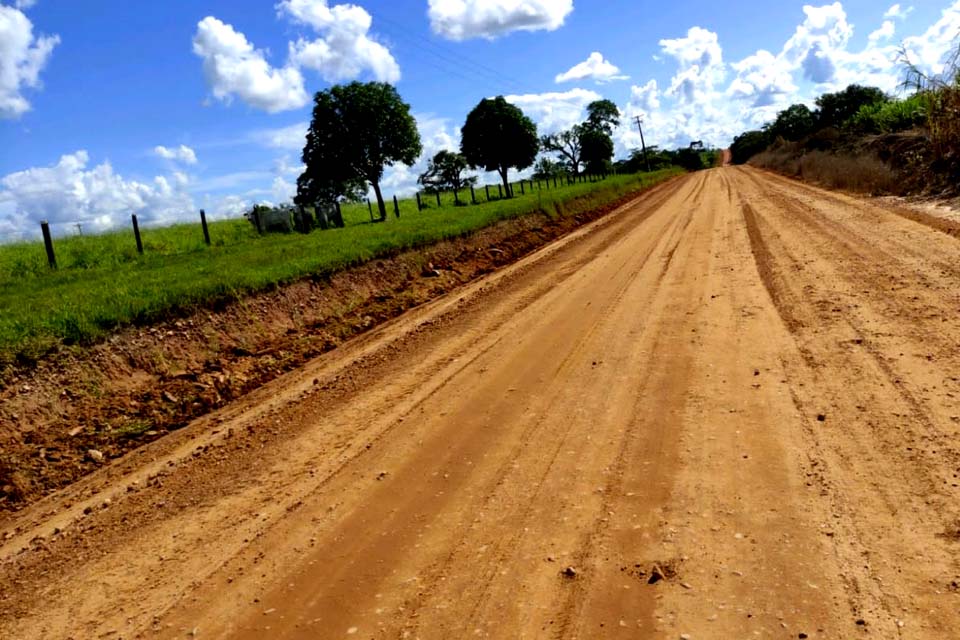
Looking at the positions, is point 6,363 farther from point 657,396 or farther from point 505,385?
point 657,396

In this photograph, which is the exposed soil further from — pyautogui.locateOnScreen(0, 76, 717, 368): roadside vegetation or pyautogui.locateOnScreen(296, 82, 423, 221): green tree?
pyautogui.locateOnScreen(296, 82, 423, 221): green tree

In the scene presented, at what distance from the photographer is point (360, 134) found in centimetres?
3225

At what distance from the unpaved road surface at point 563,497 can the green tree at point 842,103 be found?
2058 inches

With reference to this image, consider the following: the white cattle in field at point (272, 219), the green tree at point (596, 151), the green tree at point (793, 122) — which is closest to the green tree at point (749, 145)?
the green tree at point (793, 122)

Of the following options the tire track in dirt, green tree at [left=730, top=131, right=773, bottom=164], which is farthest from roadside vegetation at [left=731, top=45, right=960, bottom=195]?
green tree at [left=730, top=131, right=773, bottom=164]

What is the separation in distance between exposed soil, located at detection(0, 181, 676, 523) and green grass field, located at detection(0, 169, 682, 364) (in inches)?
10.2

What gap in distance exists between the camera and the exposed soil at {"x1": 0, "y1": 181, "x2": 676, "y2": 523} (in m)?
5.69

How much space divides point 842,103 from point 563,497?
6253 cm

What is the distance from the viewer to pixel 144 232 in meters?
22.6

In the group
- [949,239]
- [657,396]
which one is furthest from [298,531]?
[949,239]

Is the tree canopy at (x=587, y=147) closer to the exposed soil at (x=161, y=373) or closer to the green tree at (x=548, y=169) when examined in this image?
the green tree at (x=548, y=169)

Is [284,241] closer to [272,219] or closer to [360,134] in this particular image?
[272,219]

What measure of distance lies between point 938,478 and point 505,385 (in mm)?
3450

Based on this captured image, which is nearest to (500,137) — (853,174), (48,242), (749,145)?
(853,174)
